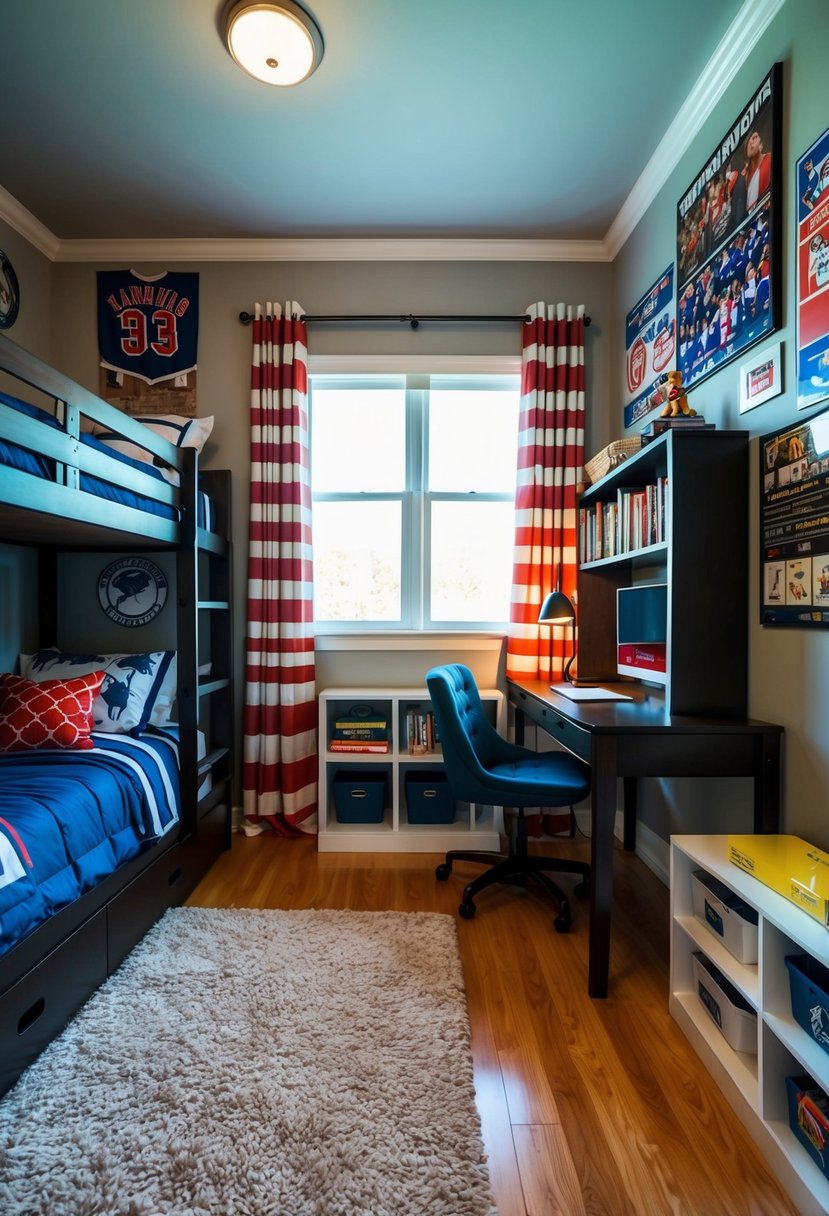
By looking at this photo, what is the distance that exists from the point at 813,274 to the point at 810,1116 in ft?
6.21

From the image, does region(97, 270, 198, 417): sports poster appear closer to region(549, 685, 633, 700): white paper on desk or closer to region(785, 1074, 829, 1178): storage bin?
region(549, 685, 633, 700): white paper on desk

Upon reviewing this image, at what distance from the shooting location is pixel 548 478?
2.70 meters

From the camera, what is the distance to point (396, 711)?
8.53ft

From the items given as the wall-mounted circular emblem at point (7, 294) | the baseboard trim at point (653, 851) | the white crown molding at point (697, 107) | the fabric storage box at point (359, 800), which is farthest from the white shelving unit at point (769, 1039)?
the wall-mounted circular emblem at point (7, 294)

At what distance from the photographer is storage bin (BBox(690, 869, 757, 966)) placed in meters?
1.24

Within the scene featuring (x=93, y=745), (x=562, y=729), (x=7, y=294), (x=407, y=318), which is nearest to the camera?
(x=562, y=729)

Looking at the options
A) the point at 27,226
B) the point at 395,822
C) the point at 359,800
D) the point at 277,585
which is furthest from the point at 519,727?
the point at 27,226

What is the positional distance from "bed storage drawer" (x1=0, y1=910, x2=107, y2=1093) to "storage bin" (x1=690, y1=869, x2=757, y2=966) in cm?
165

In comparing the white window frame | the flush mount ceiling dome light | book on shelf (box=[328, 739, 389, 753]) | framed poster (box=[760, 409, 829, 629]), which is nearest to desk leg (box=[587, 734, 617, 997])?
framed poster (box=[760, 409, 829, 629])

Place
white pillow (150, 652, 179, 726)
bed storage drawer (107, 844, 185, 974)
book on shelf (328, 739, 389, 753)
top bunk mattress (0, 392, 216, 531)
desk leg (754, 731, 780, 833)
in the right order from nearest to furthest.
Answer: top bunk mattress (0, 392, 216, 531) < desk leg (754, 731, 780, 833) < bed storage drawer (107, 844, 185, 974) < white pillow (150, 652, 179, 726) < book on shelf (328, 739, 389, 753)

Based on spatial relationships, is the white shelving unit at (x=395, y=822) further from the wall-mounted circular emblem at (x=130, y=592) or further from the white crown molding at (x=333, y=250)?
the white crown molding at (x=333, y=250)

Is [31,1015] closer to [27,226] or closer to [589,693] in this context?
[589,693]

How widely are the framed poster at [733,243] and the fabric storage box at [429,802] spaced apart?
2013 millimetres

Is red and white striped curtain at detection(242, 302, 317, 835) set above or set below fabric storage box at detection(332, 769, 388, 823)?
above
